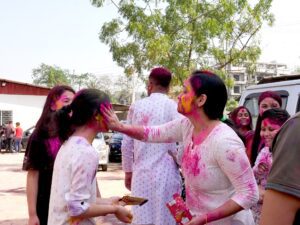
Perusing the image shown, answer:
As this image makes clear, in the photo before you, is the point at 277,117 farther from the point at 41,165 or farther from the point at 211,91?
the point at 41,165

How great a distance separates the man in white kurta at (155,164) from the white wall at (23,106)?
27302mm

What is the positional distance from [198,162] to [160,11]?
41.9 ft

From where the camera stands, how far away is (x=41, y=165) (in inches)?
120

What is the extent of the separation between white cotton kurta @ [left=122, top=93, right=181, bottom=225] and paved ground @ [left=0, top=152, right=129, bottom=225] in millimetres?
3326

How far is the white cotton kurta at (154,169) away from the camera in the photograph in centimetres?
383

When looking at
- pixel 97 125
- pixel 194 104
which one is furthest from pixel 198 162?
pixel 97 125

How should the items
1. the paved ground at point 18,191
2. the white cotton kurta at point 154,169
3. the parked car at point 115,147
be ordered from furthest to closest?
1. the parked car at point 115,147
2. the paved ground at point 18,191
3. the white cotton kurta at point 154,169

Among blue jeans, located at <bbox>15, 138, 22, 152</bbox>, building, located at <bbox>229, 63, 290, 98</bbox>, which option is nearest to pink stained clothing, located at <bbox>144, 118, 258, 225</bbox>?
building, located at <bbox>229, 63, 290, 98</bbox>

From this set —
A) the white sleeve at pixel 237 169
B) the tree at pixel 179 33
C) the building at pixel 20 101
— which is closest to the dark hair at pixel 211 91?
the white sleeve at pixel 237 169

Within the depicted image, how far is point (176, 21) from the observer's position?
14.5 meters

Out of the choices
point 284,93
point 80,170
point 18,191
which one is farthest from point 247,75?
point 80,170

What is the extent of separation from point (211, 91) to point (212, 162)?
36cm

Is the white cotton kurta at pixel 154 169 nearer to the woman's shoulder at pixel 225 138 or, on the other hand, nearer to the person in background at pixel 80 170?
the person in background at pixel 80 170

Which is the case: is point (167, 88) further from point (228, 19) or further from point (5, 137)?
point (5, 137)
